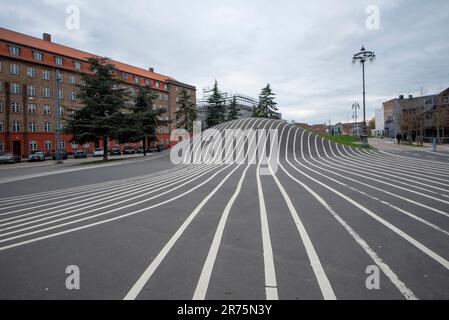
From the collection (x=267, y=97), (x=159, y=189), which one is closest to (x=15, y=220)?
(x=159, y=189)

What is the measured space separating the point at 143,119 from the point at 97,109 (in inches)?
302

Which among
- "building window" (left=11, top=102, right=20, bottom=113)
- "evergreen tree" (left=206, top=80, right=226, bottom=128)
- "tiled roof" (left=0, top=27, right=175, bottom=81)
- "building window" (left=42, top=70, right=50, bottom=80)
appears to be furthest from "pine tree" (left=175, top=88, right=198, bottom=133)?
"building window" (left=11, top=102, right=20, bottom=113)

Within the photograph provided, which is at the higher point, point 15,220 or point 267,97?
point 267,97

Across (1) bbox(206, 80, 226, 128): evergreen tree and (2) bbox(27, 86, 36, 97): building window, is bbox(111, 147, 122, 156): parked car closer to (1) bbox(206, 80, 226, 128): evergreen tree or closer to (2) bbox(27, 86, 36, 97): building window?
(2) bbox(27, 86, 36, 97): building window

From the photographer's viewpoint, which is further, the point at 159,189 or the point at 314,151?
the point at 314,151

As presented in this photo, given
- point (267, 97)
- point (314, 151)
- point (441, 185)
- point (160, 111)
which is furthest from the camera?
point (267, 97)

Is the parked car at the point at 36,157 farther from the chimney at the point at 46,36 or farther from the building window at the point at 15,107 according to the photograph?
the chimney at the point at 46,36

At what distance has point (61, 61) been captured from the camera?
48406mm

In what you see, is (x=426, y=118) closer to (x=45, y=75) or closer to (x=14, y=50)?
(x=45, y=75)

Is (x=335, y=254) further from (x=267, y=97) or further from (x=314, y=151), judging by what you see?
(x=267, y=97)

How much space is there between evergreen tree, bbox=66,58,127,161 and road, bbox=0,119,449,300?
2199 cm

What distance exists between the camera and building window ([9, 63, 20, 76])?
4128 cm

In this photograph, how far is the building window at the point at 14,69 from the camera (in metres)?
41.3
